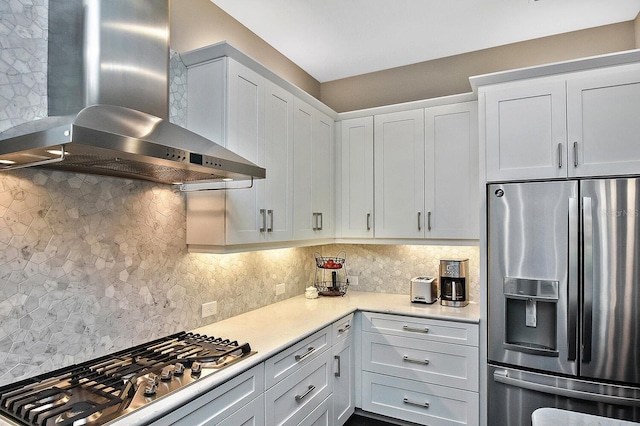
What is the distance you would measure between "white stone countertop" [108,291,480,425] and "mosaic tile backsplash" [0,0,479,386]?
0.27 meters

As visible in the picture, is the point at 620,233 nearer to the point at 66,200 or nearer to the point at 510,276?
the point at 510,276

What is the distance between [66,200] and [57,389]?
0.75 metres

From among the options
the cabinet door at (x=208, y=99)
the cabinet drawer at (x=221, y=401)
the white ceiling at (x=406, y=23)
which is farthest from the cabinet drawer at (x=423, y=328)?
the white ceiling at (x=406, y=23)

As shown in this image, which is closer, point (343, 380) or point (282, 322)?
point (282, 322)

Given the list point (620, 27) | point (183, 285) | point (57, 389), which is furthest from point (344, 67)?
point (57, 389)

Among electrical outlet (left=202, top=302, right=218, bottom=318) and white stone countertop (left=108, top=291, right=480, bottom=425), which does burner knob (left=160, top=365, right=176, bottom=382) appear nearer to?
white stone countertop (left=108, top=291, right=480, bottom=425)

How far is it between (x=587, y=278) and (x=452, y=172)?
1115mm

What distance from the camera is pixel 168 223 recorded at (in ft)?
6.92

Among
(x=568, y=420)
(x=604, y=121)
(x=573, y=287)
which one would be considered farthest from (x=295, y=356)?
(x=604, y=121)

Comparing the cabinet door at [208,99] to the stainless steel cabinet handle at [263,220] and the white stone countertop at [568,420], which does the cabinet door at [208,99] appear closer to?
the stainless steel cabinet handle at [263,220]

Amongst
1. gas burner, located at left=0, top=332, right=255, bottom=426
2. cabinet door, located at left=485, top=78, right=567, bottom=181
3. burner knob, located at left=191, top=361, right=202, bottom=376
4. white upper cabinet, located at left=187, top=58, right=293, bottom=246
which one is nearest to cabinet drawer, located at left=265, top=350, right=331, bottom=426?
gas burner, located at left=0, top=332, right=255, bottom=426

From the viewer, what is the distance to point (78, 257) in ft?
5.47

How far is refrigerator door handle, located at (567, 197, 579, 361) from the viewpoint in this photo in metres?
2.15

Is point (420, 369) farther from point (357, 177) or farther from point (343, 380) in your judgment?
point (357, 177)
